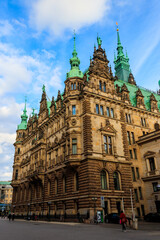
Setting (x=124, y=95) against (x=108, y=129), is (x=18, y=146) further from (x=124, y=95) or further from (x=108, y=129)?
(x=108, y=129)

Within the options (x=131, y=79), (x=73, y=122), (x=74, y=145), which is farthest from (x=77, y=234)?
(x=131, y=79)

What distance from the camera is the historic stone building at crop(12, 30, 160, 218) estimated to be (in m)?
34.5

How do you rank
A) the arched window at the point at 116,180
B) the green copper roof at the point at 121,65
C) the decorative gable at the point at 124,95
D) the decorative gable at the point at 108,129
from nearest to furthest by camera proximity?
1. the arched window at the point at 116,180
2. the decorative gable at the point at 108,129
3. the decorative gable at the point at 124,95
4. the green copper roof at the point at 121,65

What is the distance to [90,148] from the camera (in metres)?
34.9

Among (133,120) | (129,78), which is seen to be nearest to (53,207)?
(133,120)

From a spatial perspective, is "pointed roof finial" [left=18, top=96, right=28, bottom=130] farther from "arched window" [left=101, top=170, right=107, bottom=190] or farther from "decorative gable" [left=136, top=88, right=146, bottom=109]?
"arched window" [left=101, top=170, right=107, bottom=190]

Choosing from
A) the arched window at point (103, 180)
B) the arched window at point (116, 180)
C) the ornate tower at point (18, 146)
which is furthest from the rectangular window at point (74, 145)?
the ornate tower at point (18, 146)

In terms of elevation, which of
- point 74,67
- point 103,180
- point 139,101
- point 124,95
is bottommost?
point 103,180

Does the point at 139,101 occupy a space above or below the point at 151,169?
above

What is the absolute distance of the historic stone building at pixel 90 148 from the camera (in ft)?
113

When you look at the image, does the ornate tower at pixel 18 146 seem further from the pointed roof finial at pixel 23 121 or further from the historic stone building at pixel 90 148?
the historic stone building at pixel 90 148

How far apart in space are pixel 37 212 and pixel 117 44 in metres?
61.8

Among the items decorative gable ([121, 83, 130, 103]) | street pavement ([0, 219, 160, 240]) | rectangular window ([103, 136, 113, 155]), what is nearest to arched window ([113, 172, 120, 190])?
rectangular window ([103, 136, 113, 155])

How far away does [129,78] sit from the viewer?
215 ft
